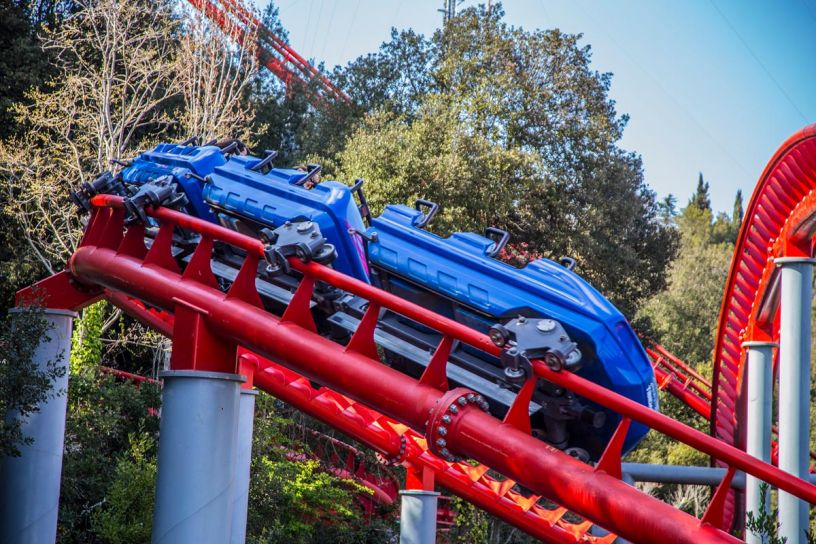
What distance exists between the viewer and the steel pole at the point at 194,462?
5.05 m

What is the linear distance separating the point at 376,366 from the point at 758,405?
125 inches

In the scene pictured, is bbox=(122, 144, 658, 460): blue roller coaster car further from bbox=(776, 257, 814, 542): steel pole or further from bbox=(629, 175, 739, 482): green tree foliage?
bbox=(629, 175, 739, 482): green tree foliage

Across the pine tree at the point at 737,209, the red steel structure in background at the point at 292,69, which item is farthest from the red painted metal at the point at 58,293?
the pine tree at the point at 737,209

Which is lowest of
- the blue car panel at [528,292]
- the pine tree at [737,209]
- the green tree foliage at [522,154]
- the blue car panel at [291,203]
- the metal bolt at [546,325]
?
the metal bolt at [546,325]

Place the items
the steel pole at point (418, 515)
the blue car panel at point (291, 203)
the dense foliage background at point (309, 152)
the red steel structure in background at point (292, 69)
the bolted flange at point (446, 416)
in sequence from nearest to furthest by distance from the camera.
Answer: the bolted flange at point (446, 416) → the blue car panel at point (291, 203) → the steel pole at point (418, 515) → the dense foliage background at point (309, 152) → the red steel structure in background at point (292, 69)

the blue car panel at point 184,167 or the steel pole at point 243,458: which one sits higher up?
the blue car panel at point 184,167

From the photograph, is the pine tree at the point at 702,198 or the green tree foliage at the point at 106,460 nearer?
the green tree foliage at the point at 106,460

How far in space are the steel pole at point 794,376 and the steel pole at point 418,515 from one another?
4220 mm

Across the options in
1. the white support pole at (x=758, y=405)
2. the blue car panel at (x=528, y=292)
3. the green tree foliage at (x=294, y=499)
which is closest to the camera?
the blue car panel at (x=528, y=292)

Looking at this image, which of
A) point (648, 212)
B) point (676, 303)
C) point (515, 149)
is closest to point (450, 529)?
point (515, 149)

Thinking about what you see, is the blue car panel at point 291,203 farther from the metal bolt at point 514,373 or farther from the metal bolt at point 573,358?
the metal bolt at point 573,358

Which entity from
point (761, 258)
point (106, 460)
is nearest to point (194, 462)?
point (761, 258)

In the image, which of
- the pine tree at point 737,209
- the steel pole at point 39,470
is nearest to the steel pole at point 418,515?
the steel pole at point 39,470

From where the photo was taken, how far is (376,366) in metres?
4.84
